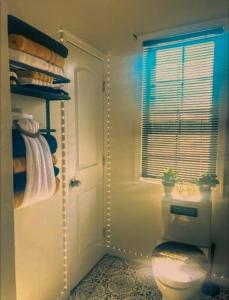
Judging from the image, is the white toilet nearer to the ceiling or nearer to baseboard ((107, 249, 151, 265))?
baseboard ((107, 249, 151, 265))

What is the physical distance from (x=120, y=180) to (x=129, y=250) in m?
0.70

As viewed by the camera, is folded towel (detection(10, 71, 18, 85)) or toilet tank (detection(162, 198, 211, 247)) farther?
toilet tank (detection(162, 198, 211, 247))

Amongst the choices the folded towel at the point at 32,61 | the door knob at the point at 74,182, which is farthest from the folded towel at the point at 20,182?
the door knob at the point at 74,182

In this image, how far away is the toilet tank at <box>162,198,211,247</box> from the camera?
1.65m

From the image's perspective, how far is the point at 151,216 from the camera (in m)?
2.00

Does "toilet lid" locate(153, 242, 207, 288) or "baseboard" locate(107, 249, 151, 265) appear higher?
"toilet lid" locate(153, 242, 207, 288)

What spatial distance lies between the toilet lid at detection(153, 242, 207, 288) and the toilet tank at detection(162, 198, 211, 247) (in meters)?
0.07

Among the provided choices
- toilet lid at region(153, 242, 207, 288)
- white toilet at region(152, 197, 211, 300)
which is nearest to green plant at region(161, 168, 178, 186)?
white toilet at region(152, 197, 211, 300)

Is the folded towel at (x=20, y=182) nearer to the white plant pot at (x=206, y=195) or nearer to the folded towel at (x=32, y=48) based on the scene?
the folded towel at (x=32, y=48)

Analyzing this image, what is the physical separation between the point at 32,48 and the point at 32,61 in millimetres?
58

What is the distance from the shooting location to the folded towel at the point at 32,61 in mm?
977

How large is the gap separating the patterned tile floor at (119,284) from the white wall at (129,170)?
16cm

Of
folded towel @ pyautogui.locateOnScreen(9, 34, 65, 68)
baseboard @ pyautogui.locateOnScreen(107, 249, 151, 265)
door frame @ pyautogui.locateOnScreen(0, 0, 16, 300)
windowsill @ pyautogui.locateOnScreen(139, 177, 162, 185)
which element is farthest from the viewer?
baseboard @ pyautogui.locateOnScreen(107, 249, 151, 265)

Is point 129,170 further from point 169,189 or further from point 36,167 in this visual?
point 36,167
